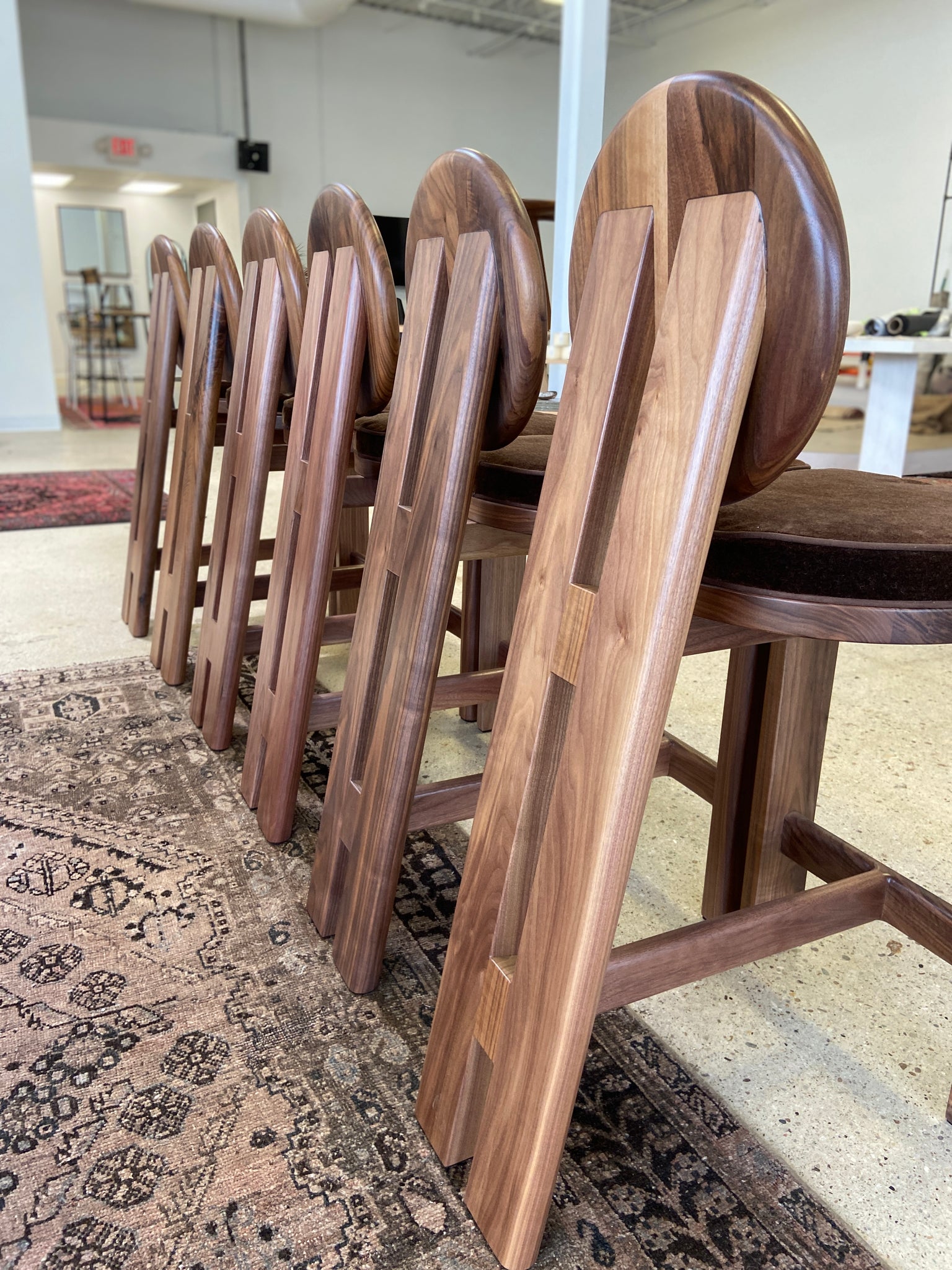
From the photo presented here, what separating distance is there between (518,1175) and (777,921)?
346 millimetres

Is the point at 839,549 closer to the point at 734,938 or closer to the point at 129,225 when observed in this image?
the point at 734,938

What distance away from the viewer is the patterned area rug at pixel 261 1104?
0.81 metres

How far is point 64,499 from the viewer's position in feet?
14.9

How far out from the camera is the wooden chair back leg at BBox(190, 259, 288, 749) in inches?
65.5

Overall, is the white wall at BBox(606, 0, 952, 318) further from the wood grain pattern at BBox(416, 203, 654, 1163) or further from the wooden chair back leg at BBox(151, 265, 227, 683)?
the wood grain pattern at BBox(416, 203, 654, 1163)

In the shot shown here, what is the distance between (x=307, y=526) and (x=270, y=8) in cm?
1003

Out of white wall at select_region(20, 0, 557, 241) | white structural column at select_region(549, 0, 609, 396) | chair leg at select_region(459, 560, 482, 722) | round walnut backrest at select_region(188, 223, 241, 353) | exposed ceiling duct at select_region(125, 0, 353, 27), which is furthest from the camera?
white wall at select_region(20, 0, 557, 241)

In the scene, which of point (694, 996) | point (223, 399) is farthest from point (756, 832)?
point (223, 399)

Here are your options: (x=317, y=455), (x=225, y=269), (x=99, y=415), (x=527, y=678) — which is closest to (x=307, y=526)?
(x=317, y=455)

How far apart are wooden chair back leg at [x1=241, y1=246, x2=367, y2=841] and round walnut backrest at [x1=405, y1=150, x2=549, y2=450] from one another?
311mm

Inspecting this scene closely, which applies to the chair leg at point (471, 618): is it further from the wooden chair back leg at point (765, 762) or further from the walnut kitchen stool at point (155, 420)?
the walnut kitchen stool at point (155, 420)

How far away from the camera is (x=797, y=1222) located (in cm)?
83

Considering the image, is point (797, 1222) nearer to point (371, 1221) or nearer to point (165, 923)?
point (371, 1221)

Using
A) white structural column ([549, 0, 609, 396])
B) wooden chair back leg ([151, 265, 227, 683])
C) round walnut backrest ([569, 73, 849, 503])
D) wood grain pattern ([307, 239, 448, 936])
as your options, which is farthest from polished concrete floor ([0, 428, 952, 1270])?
white structural column ([549, 0, 609, 396])
